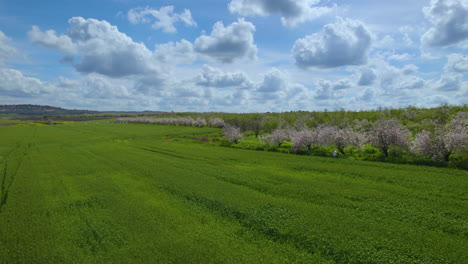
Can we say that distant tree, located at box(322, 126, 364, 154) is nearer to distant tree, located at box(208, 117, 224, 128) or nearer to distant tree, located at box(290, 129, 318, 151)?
distant tree, located at box(290, 129, 318, 151)

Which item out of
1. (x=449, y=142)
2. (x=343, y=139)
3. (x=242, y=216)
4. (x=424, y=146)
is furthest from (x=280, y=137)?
(x=242, y=216)

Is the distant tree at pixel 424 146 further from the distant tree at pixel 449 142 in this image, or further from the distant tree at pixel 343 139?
the distant tree at pixel 343 139

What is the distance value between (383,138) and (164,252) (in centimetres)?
2283

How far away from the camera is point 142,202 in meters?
14.6

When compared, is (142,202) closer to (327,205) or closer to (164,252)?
(164,252)

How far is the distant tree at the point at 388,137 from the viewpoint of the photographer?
22.9 metres

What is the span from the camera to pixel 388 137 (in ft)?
76.2

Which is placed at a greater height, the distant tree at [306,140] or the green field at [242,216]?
the distant tree at [306,140]

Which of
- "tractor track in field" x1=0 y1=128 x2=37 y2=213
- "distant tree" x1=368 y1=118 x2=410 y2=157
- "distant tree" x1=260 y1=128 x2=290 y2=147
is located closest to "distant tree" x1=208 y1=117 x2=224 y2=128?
"distant tree" x1=260 y1=128 x2=290 y2=147

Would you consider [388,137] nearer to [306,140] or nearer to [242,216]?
[306,140]

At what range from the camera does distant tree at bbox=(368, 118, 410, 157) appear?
2292 centimetres

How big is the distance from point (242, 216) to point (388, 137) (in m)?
18.6

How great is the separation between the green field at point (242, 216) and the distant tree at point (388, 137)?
3793mm

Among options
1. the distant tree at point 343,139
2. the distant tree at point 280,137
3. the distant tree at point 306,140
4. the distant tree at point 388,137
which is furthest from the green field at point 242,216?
the distant tree at point 280,137
